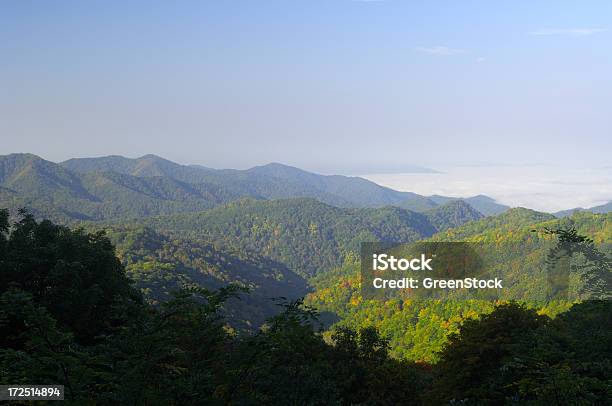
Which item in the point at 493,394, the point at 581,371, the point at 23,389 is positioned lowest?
the point at 493,394

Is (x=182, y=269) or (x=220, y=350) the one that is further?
(x=182, y=269)

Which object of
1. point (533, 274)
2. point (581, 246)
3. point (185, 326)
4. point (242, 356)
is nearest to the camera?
point (242, 356)

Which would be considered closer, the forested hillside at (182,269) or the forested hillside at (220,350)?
the forested hillside at (220,350)

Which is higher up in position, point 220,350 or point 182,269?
point 220,350

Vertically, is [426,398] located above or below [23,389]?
below

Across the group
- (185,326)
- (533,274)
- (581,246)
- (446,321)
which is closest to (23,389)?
(185,326)

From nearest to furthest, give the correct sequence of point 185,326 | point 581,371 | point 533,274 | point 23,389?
point 23,389
point 185,326
point 581,371
point 533,274

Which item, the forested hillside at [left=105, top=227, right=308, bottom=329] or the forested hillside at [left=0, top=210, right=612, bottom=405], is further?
the forested hillside at [left=105, top=227, right=308, bottom=329]

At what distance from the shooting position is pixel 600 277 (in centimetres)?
2255

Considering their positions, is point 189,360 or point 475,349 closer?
point 189,360

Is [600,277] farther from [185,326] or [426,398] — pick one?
[185,326]

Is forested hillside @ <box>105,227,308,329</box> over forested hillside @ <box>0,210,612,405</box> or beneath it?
beneath

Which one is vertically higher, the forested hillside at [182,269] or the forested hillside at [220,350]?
the forested hillside at [220,350]

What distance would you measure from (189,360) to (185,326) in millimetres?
985
